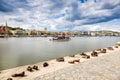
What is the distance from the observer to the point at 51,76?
411 inches

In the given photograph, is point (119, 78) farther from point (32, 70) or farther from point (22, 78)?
point (32, 70)

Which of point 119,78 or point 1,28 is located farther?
point 1,28

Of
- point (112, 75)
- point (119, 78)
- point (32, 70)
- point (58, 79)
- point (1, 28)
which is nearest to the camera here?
point (58, 79)

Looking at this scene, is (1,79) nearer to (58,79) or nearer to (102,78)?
(58,79)

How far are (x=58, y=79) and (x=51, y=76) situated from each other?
72 centimetres

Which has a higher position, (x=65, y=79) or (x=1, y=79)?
(x=65, y=79)

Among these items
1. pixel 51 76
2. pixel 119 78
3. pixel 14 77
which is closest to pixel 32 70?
pixel 14 77

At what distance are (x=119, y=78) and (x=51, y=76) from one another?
4.34m

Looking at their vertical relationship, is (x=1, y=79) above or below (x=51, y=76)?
below

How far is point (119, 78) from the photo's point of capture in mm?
10656

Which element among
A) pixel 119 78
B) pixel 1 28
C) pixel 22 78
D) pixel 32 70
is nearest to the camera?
pixel 119 78

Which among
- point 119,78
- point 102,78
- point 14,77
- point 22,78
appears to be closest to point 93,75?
point 102,78

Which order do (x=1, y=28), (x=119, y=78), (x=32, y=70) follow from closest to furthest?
(x=119, y=78)
(x=32, y=70)
(x=1, y=28)

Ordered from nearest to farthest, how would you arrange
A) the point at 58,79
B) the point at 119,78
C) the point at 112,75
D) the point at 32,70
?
the point at 58,79 → the point at 119,78 → the point at 112,75 → the point at 32,70
